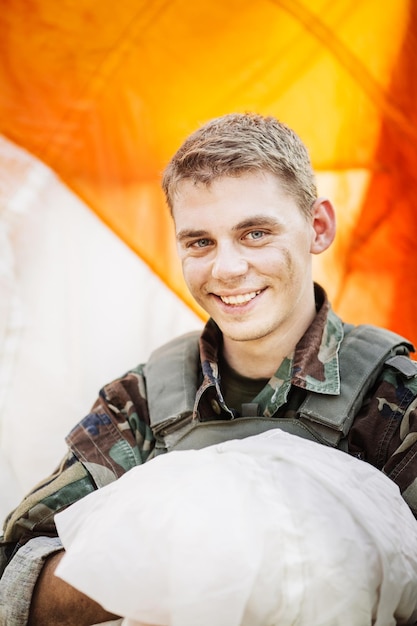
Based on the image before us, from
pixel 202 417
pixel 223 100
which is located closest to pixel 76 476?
pixel 202 417

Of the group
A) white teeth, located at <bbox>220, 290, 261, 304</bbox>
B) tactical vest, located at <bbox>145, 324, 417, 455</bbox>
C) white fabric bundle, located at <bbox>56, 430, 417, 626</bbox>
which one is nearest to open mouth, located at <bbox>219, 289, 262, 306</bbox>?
white teeth, located at <bbox>220, 290, 261, 304</bbox>

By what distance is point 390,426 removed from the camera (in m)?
1.70

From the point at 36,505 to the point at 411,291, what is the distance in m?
1.28

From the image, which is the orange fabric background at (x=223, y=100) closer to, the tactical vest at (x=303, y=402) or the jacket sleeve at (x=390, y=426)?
the tactical vest at (x=303, y=402)

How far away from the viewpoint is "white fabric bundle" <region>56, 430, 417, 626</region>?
4.07 ft

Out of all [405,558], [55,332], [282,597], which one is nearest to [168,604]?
[282,597]

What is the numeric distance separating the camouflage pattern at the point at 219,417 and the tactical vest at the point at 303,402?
0.9 inches

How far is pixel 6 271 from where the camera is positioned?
8.35ft

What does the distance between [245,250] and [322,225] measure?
0.88 ft

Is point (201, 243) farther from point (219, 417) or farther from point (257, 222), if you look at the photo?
point (219, 417)

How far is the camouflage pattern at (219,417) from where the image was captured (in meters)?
1.70

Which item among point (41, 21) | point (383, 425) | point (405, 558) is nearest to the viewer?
point (405, 558)

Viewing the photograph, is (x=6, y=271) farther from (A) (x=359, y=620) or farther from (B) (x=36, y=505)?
(A) (x=359, y=620)

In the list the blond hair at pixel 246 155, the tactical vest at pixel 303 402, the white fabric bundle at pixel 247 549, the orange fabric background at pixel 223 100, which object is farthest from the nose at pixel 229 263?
the orange fabric background at pixel 223 100
